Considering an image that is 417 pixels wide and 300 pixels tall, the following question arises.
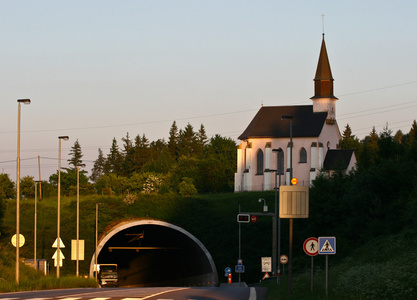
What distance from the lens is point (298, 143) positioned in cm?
9225

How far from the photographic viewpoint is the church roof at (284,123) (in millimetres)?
92750

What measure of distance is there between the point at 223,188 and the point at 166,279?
34776mm

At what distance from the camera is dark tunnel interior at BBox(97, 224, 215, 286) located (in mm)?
75750

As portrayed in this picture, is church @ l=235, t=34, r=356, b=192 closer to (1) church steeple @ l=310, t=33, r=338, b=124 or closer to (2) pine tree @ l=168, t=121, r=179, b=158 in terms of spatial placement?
(1) church steeple @ l=310, t=33, r=338, b=124

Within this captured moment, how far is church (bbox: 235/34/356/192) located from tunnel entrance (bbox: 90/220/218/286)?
55.6 feet

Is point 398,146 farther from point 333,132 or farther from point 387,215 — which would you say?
point 333,132

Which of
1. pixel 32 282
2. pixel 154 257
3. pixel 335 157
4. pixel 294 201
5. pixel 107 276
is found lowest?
pixel 154 257

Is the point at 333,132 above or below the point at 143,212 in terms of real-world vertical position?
above

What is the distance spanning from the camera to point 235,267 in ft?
214

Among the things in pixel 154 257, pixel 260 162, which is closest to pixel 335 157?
pixel 260 162

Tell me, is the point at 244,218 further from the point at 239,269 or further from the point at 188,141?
the point at 188,141

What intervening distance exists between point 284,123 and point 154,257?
26.7 meters

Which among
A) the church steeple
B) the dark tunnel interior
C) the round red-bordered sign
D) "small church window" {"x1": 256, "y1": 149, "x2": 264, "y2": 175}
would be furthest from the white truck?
the church steeple

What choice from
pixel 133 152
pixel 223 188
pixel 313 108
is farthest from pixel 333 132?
pixel 133 152
